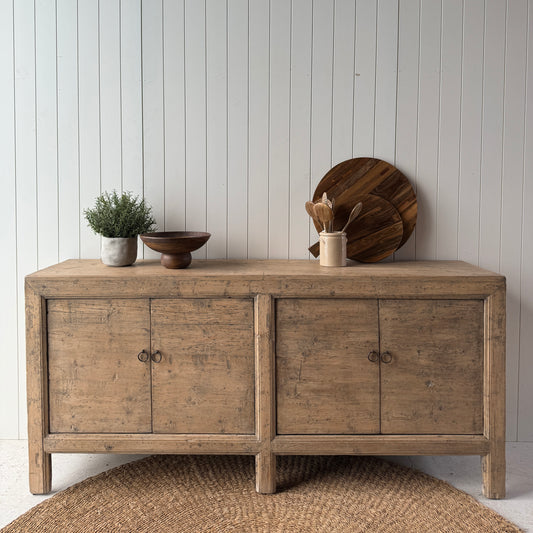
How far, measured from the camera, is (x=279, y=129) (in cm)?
270

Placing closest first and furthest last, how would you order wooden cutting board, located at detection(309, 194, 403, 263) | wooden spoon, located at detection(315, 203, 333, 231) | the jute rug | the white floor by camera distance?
the jute rug < the white floor < wooden spoon, located at detection(315, 203, 333, 231) < wooden cutting board, located at detection(309, 194, 403, 263)

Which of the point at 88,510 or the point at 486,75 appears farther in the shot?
the point at 486,75

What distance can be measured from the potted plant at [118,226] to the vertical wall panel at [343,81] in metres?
0.93

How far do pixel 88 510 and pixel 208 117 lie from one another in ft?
5.65

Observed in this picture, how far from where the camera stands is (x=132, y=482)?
238 centimetres

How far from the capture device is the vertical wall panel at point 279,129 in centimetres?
266

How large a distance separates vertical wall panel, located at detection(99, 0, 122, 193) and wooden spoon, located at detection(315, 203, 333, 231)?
0.95 meters

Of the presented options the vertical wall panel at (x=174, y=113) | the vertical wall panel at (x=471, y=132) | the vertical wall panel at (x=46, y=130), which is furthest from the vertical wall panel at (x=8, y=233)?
the vertical wall panel at (x=471, y=132)

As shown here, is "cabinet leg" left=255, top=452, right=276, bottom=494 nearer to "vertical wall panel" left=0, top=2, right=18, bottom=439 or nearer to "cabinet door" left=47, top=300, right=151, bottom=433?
"cabinet door" left=47, top=300, right=151, bottom=433

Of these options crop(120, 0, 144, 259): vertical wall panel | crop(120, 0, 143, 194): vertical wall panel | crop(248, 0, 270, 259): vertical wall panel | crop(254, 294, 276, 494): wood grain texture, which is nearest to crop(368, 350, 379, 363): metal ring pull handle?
crop(254, 294, 276, 494): wood grain texture

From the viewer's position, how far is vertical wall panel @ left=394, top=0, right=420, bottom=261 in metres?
2.65

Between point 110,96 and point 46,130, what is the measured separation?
0.34 metres

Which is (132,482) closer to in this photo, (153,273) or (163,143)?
(153,273)

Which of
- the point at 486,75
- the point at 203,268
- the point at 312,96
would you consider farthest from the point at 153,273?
the point at 486,75
